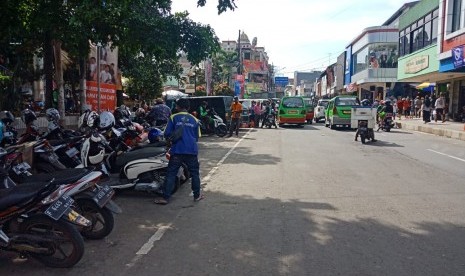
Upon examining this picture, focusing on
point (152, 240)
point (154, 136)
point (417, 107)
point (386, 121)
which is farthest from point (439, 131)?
point (152, 240)

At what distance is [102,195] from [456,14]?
995 inches

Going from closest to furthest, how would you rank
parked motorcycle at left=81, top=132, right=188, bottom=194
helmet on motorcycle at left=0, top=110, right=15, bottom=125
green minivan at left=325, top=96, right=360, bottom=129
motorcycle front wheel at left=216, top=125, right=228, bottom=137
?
parked motorcycle at left=81, top=132, right=188, bottom=194 < helmet on motorcycle at left=0, top=110, right=15, bottom=125 < motorcycle front wheel at left=216, top=125, right=228, bottom=137 < green minivan at left=325, top=96, right=360, bottom=129

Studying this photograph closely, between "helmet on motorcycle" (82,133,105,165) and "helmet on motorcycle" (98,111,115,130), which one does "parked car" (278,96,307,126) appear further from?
"helmet on motorcycle" (82,133,105,165)

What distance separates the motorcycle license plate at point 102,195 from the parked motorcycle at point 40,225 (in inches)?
24.9

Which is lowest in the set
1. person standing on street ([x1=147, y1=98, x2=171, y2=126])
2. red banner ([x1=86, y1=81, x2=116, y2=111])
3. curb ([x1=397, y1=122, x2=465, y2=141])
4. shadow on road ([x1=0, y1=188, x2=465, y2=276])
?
shadow on road ([x1=0, y1=188, x2=465, y2=276])

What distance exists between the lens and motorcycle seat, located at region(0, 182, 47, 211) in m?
4.04

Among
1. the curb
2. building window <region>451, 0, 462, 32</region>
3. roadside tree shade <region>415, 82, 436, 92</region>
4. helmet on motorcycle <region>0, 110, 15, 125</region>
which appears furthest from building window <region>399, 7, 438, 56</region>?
helmet on motorcycle <region>0, 110, 15, 125</region>

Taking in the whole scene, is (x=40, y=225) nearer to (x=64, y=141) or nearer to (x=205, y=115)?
(x=64, y=141)

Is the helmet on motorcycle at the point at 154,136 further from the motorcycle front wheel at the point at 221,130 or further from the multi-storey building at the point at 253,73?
the multi-storey building at the point at 253,73

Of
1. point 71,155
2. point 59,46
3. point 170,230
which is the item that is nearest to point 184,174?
point 71,155

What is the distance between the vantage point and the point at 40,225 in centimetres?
415

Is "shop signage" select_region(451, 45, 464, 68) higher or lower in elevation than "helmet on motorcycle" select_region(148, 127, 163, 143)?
higher

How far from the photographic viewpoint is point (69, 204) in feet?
14.0

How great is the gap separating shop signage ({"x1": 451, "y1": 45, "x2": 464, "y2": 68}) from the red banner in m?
17.0
